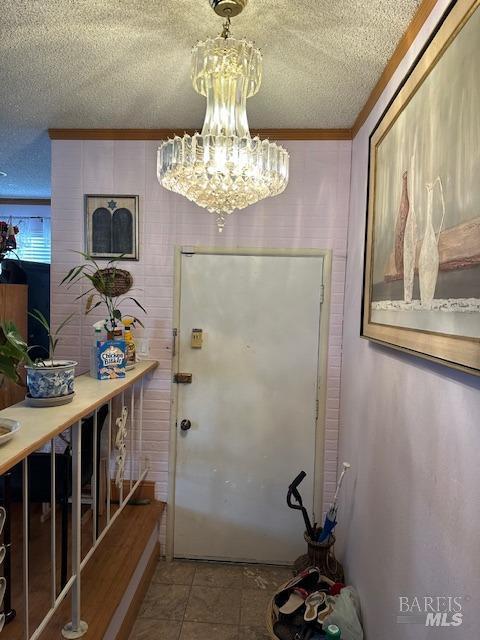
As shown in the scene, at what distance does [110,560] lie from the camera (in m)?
1.82

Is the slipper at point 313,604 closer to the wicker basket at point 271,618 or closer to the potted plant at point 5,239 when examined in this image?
the wicker basket at point 271,618

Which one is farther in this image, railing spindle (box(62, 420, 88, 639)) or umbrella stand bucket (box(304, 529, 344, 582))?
umbrella stand bucket (box(304, 529, 344, 582))

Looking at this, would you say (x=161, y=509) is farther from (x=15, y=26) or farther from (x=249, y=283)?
(x=15, y=26)

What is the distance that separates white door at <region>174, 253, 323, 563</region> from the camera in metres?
2.28

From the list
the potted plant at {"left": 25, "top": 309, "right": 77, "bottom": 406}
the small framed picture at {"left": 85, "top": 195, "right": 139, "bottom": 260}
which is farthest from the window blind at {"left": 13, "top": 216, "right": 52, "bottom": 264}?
the potted plant at {"left": 25, "top": 309, "right": 77, "bottom": 406}

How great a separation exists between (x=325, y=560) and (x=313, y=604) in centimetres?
28

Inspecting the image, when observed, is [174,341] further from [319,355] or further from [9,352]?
[9,352]

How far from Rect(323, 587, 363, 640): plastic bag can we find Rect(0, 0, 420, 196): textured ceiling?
7.57 ft

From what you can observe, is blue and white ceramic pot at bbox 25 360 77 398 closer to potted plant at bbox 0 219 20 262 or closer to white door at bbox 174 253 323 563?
white door at bbox 174 253 323 563

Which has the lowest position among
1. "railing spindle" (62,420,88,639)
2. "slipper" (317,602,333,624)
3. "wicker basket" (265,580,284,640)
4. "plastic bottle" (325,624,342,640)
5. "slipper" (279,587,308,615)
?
"wicker basket" (265,580,284,640)

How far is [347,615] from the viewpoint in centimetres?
156

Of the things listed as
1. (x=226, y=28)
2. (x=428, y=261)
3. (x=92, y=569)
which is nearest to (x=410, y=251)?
(x=428, y=261)

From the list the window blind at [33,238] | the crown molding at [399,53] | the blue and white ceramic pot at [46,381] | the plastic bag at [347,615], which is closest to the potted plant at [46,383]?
the blue and white ceramic pot at [46,381]

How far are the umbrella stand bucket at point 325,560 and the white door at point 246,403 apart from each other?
15.4 inches
